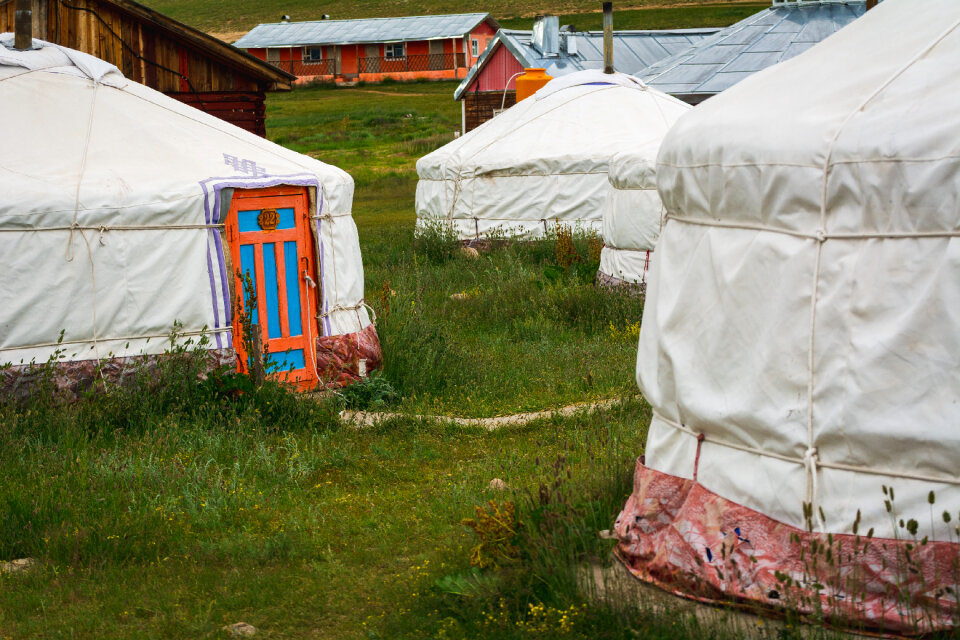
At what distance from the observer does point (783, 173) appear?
378 cm

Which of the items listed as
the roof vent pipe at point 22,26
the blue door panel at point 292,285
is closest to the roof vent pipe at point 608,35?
the blue door panel at point 292,285

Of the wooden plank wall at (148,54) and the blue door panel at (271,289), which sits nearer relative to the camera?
the blue door panel at (271,289)

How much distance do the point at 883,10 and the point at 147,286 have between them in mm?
4632

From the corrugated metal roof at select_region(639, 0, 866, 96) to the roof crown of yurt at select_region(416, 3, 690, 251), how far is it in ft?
12.5

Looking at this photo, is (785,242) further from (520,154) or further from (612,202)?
(520,154)

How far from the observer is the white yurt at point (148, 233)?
6.71 meters

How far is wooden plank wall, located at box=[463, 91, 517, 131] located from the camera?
26344 millimetres

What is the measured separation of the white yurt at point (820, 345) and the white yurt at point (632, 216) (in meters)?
6.43

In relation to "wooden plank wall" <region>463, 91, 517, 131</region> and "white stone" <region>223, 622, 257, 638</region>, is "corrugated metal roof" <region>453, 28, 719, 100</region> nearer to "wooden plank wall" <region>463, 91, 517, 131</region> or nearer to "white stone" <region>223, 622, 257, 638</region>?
"wooden plank wall" <region>463, 91, 517, 131</region>

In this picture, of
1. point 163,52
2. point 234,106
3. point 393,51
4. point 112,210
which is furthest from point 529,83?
point 393,51

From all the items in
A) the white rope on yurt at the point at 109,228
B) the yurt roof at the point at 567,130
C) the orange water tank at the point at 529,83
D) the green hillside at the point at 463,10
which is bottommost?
the white rope on yurt at the point at 109,228

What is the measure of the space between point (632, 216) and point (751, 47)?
9.99 meters

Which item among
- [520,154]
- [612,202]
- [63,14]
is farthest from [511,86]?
[63,14]

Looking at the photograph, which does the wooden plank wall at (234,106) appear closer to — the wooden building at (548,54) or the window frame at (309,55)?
the wooden building at (548,54)
